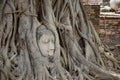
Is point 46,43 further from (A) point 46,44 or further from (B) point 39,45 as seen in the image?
(B) point 39,45

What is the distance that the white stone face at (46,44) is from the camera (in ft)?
18.9

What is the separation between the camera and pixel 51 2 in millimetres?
6195

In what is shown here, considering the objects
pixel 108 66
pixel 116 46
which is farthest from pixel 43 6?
pixel 116 46

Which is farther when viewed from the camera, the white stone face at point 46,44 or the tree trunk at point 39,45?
the white stone face at point 46,44

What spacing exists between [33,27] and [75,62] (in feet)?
3.05

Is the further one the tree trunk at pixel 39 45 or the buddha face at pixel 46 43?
the buddha face at pixel 46 43

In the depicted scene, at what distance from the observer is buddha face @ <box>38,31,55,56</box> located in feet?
18.9

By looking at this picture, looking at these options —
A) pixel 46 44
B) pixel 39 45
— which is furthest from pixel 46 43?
pixel 39 45

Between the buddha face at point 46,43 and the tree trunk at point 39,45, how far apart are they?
0.07ft

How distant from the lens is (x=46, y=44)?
5.80m

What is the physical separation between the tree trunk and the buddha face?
2 centimetres

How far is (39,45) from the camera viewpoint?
574 cm

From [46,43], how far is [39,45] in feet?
0.38

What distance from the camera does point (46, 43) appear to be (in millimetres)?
5797
